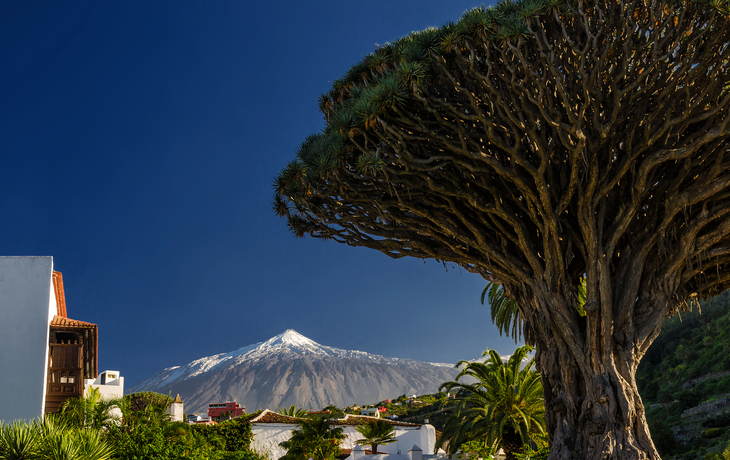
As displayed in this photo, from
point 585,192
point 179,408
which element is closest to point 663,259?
point 585,192

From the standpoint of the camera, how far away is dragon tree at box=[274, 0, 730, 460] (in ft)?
30.9

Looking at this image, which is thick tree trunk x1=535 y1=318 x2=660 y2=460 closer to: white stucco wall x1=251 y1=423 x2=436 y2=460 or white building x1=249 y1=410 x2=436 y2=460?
white building x1=249 y1=410 x2=436 y2=460

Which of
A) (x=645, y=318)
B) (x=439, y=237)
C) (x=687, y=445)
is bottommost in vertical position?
(x=687, y=445)

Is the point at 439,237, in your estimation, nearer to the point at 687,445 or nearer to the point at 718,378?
A: the point at 687,445

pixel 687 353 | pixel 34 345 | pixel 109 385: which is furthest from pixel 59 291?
pixel 687 353

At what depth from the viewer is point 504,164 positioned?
35.1 ft

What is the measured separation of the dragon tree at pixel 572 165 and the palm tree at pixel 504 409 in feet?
28.4

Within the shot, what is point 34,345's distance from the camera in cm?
1880

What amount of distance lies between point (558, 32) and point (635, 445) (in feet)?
23.7

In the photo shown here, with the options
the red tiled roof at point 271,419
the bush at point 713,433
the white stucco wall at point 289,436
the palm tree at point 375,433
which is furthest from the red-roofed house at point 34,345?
the bush at point 713,433

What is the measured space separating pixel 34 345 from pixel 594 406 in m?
18.0

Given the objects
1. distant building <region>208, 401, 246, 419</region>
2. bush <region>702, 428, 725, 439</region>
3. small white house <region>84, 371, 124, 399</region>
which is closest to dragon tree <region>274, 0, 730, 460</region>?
small white house <region>84, 371, 124, 399</region>

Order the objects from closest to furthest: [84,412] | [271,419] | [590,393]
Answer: [590,393]
[84,412]
[271,419]

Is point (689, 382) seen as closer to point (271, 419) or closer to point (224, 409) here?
point (271, 419)
